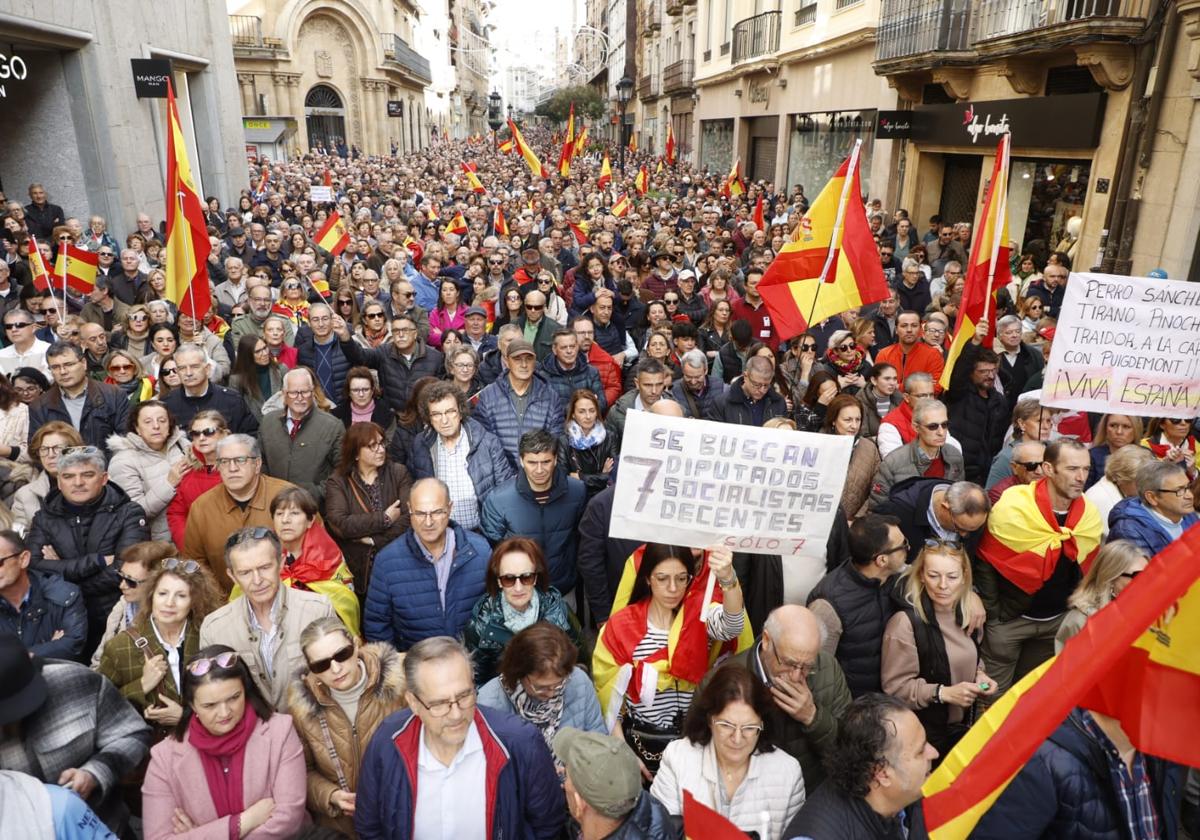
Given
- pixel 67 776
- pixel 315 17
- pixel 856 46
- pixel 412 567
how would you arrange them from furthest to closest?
pixel 315 17 → pixel 856 46 → pixel 412 567 → pixel 67 776

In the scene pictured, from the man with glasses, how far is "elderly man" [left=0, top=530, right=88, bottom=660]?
3.52 m

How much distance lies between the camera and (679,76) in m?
38.0

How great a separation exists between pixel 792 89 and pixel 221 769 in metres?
23.7

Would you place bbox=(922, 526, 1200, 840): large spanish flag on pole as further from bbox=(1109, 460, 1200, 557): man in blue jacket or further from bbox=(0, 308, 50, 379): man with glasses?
bbox=(0, 308, 50, 379): man with glasses

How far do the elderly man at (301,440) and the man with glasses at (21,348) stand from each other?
8.52 feet

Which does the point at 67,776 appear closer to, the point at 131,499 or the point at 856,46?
the point at 131,499

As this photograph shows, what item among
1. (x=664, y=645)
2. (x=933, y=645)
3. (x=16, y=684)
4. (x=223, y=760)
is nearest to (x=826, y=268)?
(x=933, y=645)

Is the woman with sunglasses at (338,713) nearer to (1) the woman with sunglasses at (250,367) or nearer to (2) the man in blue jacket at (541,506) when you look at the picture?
(2) the man in blue jacket at (541,506)

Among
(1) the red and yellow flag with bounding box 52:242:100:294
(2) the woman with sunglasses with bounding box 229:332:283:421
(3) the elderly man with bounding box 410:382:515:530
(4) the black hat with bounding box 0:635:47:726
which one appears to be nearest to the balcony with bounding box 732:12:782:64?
(1) the red and yellow flag with bounding box 52:242:100:294

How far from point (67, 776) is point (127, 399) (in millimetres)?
3596

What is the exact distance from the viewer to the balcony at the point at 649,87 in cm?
4675

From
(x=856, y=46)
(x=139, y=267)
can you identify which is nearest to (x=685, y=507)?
(x=139, y=267)

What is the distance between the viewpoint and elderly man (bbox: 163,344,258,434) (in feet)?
17.3

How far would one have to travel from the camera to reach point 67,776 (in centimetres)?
265
